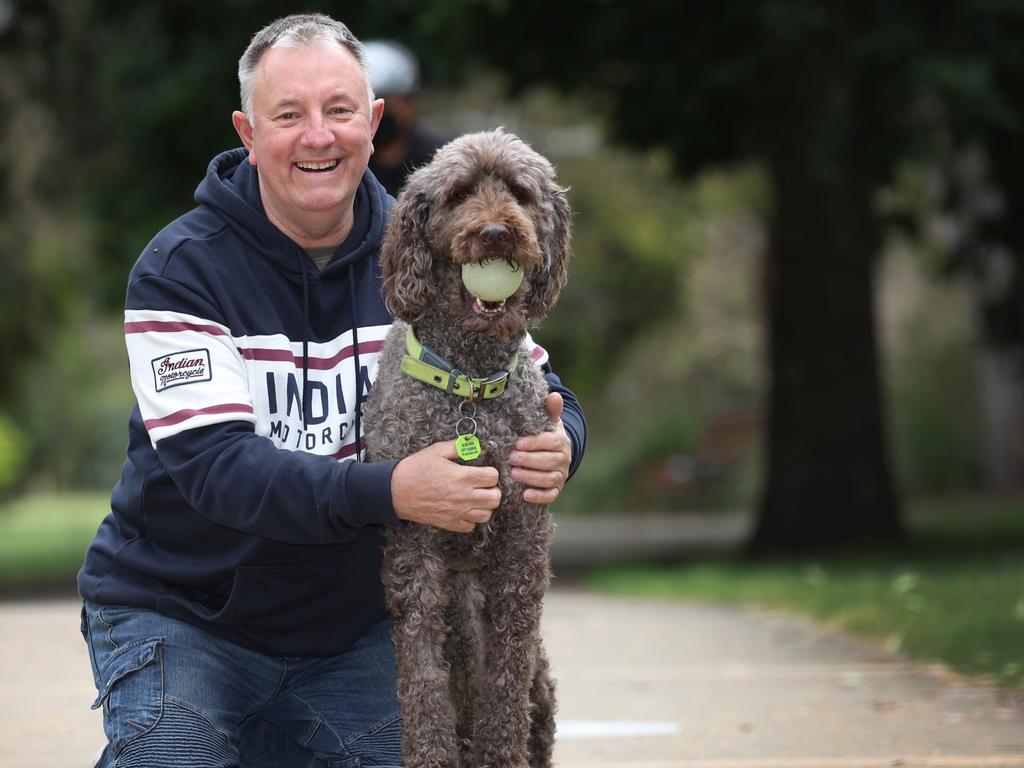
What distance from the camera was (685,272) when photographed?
3095 centimetres

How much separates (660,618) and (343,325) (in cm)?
566

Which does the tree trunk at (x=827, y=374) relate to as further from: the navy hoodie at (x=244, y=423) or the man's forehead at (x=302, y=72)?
the man's forehead at (x=302, y=72)

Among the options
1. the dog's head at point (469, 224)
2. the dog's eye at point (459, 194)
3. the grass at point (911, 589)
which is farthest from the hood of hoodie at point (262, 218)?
the grass at point (911, 589)

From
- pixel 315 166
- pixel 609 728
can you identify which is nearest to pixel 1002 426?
pixel 609 728

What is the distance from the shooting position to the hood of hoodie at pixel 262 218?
170 inches

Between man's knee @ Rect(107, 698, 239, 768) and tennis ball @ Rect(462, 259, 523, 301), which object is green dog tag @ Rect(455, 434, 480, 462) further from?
man's knee @ Rect(107, 698, 239, 768)

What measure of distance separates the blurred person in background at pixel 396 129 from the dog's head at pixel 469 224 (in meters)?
2.86

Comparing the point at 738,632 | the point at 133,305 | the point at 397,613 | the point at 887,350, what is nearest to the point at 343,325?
the point at 133,305

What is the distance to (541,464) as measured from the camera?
396cm

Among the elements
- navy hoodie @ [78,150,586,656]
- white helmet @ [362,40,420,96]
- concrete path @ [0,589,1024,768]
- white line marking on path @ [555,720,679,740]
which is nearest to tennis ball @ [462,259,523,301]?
navy hoodie @ [78,150,586,656]

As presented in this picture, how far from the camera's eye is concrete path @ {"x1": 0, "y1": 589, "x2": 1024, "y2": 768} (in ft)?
18.8

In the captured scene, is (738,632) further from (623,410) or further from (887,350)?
(623,410)

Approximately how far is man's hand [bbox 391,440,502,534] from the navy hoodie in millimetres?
125

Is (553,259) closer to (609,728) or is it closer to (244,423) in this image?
(244,423)
